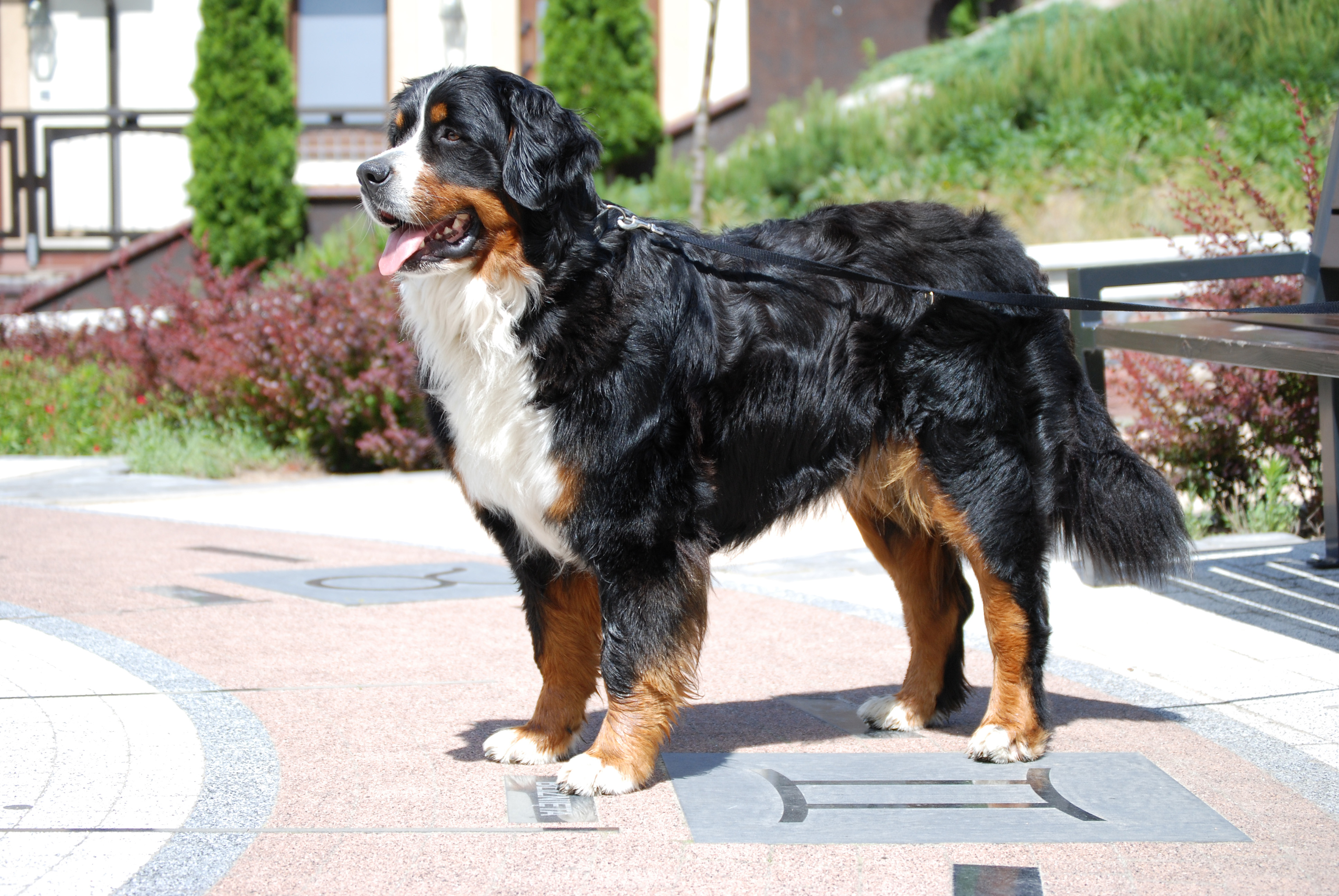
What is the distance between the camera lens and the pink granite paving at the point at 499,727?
9.58 ft

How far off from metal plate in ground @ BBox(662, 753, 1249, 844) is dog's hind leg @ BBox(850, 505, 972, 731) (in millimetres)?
283

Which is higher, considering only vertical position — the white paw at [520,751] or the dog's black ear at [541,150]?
the dog's black ear at [541,150]

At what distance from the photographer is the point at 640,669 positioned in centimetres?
342

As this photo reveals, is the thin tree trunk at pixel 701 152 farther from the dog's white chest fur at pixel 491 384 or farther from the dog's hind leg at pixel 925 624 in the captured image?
the dog's white chest fur at pixel 491 384

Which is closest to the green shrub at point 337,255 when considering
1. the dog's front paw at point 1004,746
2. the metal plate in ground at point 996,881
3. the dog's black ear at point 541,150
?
the dog's black ear at point 541,150

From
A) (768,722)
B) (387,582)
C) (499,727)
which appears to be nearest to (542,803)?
(499,727)

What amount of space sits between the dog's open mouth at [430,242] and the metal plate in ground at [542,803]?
1465 mm

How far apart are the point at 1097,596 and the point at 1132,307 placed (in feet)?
6.72

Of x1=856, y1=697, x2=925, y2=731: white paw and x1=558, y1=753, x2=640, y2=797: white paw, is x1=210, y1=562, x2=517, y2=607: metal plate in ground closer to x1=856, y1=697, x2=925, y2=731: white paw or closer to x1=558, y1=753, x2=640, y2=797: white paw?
x1=856, y1=697, x2=925, y2=731: white paw

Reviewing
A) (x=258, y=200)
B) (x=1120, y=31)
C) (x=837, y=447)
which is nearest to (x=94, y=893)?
(x=837, y=447)

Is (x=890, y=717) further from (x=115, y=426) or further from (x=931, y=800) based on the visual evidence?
(x=115, y=426)

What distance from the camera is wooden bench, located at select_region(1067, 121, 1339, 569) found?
5.22 metres

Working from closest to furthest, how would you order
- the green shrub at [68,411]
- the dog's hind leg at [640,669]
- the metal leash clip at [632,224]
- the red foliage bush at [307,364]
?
the dog's hind leg at [640,669] → the metal leash clip at [632,224] → the red foliage bush at [307,364] → the green shrub at [68,411]

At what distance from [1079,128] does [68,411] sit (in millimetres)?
11377
